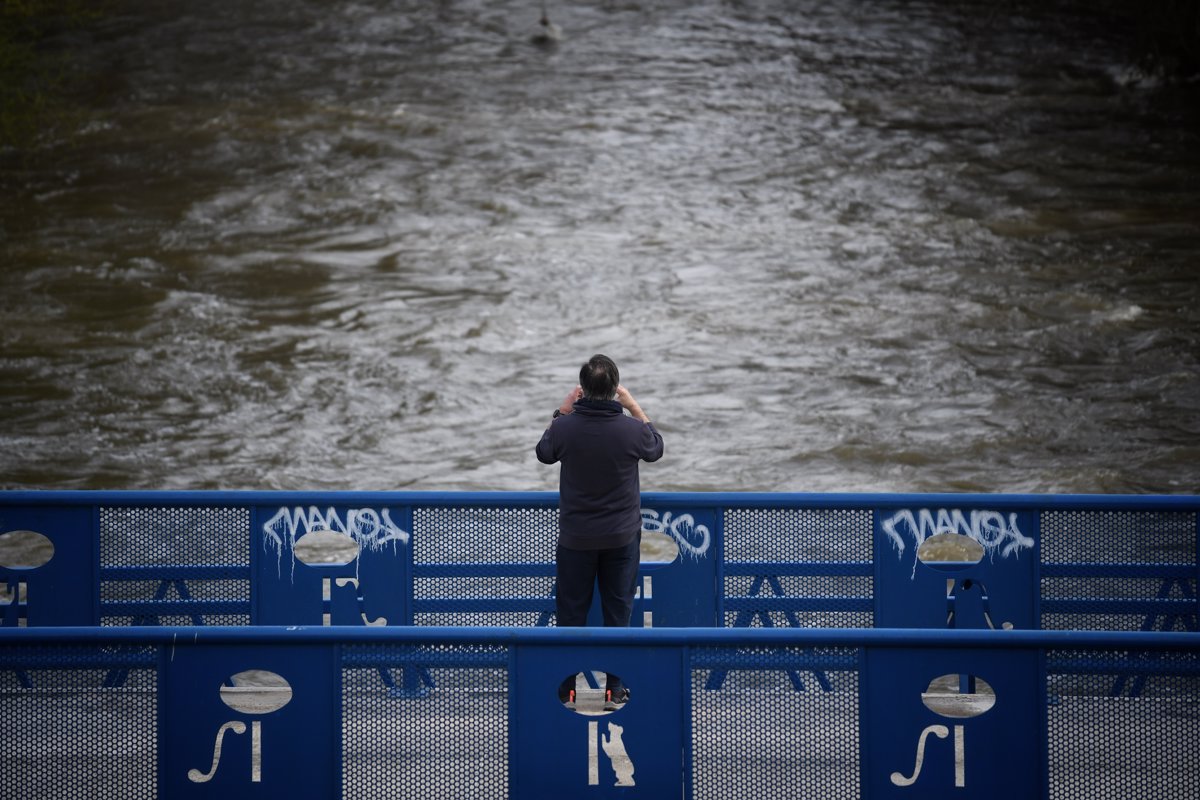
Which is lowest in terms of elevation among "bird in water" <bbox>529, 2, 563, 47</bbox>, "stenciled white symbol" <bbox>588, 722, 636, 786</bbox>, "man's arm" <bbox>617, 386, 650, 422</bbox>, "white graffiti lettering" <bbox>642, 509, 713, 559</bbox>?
"stenciled white symbol" <bbox>588, 722, 636, 786</bbox>

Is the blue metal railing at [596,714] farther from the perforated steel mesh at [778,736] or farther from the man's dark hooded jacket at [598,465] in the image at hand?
the man's dark hooded jacket at [598,465]

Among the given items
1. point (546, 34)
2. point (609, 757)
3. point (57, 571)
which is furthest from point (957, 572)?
point (546, 34)

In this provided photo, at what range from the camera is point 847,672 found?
19.2ft

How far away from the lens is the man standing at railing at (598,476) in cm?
713

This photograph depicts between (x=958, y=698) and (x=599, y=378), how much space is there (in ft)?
7.82

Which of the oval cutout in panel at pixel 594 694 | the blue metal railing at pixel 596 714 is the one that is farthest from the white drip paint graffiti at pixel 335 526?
the blue metal railing at pixel 596 714

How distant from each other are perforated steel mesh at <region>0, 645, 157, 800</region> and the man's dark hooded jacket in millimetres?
2211

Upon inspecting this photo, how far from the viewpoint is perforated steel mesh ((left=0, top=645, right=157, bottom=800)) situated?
575 cm

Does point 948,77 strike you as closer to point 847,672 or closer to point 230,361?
point 230,361

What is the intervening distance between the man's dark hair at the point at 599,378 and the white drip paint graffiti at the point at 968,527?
1822 millimetres

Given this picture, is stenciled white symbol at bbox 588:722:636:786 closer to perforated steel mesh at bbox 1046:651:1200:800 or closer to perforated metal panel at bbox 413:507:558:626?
perforated steel mesh at bbox 1046:651:1200:800

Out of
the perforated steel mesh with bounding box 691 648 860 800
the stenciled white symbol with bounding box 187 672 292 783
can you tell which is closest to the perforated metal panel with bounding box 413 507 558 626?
the stenciled white symbol with bounding box 187 672 292 783

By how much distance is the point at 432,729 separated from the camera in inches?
233

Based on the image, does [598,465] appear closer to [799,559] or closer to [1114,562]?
[799,559]
